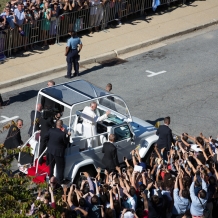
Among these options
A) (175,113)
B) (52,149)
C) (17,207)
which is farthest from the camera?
(175,113)

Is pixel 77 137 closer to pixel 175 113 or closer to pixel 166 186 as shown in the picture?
pixel 166 186

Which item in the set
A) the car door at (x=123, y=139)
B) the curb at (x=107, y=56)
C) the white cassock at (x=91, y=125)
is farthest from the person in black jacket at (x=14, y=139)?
the curb at (x=107, y=56)

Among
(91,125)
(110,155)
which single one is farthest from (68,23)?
(110,155)

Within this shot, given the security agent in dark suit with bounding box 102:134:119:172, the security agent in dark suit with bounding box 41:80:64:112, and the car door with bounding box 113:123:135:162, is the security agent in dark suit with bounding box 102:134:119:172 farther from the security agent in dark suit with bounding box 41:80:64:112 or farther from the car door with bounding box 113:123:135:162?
the security agent in dark suit with bounding box 41:80:64:112

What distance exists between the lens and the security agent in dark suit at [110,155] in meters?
14.6

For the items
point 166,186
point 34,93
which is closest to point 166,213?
point 166,186

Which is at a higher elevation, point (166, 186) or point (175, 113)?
point (175, 113)

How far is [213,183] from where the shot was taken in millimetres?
13375

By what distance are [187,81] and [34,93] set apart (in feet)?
15.5

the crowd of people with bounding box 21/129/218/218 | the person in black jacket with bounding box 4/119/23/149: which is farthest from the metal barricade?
the crowd of people with bounding box 21/129/218/218

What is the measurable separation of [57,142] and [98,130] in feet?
4.49

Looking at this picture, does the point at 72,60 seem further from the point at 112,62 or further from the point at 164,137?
the point at 164,137

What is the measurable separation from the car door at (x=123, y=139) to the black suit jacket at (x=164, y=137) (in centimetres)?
64

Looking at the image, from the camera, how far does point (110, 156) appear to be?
48.0ft
